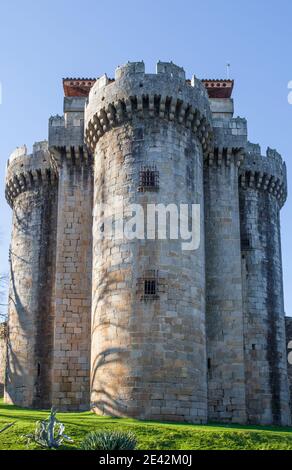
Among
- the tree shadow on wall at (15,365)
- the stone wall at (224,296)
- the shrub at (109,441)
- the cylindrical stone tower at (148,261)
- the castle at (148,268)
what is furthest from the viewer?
the tree shadow on wall at (15,365)

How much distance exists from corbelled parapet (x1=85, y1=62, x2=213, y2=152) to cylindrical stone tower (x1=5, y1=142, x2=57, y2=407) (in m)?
5.17

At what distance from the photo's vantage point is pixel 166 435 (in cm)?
1919

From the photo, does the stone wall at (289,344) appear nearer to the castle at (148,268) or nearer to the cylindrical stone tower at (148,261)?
the castle at (148,268)

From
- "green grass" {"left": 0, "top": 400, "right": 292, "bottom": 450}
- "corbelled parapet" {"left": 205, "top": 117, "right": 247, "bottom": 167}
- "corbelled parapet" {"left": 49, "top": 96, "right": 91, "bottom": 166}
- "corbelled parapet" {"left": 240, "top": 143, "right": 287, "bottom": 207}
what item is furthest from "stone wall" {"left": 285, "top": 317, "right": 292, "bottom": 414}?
"corbelled parapet" {"left": 49, "top": 96, "right": 91, "bottom": 166}

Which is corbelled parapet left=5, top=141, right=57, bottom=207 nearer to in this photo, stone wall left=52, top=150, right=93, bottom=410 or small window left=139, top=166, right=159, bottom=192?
stone wall left=52, top=150, right=93, bottom=410

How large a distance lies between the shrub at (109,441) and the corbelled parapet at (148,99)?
40.1ft

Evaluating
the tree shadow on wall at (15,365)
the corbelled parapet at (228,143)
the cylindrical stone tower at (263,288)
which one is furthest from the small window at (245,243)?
the tree shadow on wall at (15,365)

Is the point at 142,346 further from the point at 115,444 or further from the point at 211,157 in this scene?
the point at 211,157

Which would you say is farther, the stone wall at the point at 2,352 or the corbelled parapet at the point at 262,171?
the stone wall at the point at 2,352

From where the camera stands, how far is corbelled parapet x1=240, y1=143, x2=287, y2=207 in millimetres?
30484

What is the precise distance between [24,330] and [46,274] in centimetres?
248

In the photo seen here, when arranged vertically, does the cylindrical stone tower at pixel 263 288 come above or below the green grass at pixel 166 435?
above

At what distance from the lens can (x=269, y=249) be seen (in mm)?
30312

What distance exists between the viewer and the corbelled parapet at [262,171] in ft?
100
